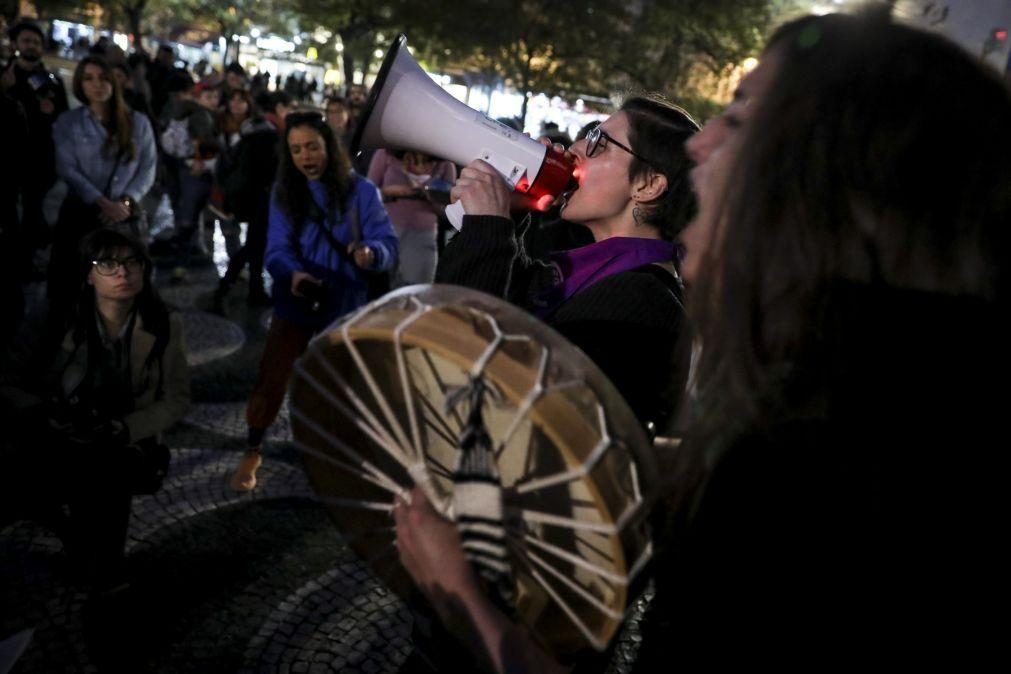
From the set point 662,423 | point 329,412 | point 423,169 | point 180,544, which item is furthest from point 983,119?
point 423,169

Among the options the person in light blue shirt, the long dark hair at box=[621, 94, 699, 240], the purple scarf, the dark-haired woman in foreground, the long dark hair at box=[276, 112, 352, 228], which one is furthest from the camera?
the person in light blue shirt

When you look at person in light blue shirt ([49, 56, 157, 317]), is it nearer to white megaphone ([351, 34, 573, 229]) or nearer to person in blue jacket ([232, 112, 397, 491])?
person in blue jacket ([232, 112, 397, 491])

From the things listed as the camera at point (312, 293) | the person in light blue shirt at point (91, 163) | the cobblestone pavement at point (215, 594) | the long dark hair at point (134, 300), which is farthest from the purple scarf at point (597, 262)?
the person in light blue shirt at point (91, 163)

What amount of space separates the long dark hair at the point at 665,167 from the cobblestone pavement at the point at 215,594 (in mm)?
1874

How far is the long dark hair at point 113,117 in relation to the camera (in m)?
5.03

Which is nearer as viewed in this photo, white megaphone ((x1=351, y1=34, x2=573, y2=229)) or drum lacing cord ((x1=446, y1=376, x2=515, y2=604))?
drum lacing cord ((x1=446, y1=376, x2=515, y2=604))

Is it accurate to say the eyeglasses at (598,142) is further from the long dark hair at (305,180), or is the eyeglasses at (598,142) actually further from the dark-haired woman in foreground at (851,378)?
the long dark hair at (305,180)

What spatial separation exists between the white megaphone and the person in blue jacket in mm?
1398

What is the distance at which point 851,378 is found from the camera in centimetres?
85

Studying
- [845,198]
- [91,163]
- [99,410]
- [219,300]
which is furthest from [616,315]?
[219,300]

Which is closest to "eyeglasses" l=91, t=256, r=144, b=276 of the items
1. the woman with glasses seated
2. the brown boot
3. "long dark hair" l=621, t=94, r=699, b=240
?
the brown boot

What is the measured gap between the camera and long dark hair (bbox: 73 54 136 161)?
503 cm

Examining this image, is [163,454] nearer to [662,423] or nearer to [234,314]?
[662,423]

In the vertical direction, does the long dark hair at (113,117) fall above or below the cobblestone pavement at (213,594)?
above
